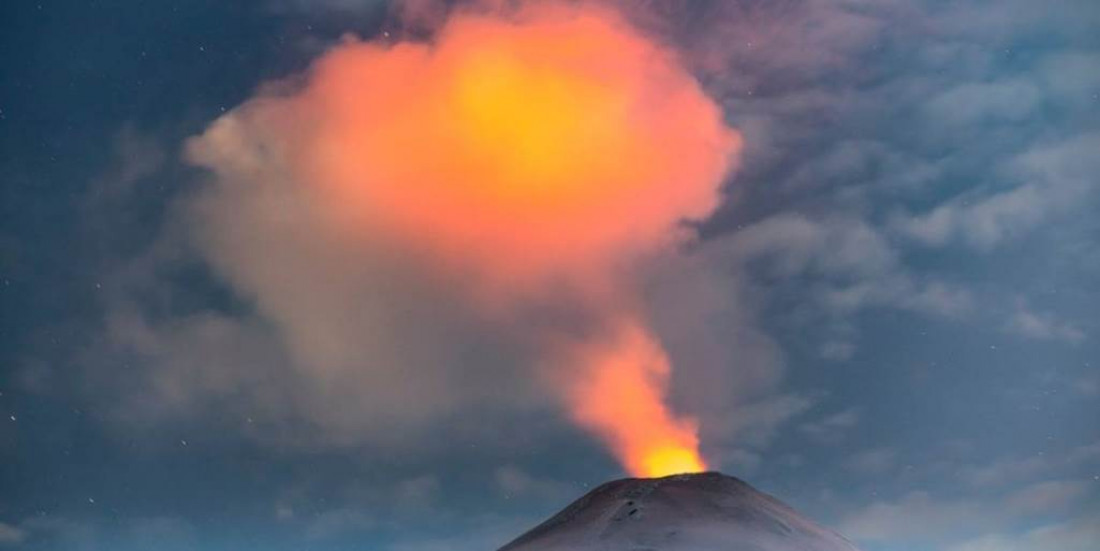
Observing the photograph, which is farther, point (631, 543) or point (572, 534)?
point (572, 534)

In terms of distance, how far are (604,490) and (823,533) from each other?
60.7 ft

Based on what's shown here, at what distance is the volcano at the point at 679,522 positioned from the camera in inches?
2657

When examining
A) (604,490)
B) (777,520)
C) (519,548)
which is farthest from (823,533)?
(519,548)

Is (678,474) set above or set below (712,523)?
above

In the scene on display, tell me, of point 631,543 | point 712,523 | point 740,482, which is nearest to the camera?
point 631,543

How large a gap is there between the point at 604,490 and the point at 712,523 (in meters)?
14.1

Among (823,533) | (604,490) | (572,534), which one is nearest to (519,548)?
(572,534)

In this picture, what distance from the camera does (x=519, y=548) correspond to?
74.8 metres

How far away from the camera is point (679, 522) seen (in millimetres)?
70625

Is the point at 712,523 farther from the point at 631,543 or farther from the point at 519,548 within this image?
the point at 519,548

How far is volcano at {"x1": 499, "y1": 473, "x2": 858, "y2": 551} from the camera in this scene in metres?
67.5

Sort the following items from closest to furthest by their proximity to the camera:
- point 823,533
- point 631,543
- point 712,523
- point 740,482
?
point 631,543 → point 712,523 → point 823,533 → point 740,482

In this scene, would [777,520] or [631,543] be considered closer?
[631,543]

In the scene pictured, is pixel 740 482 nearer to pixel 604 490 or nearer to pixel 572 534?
pixel 604 490
